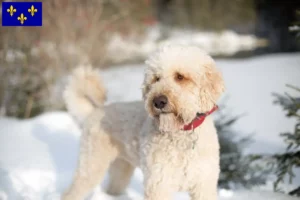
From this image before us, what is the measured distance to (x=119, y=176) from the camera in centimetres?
424

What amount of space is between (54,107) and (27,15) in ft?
11.1

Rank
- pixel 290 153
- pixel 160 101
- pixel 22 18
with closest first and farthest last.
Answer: pixel 160 101 → pixel 290 153 → pixel 22 18

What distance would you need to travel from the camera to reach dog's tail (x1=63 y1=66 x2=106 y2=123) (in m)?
3.97

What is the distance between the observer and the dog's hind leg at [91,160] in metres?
3.60

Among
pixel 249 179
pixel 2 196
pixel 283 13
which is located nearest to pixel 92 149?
pixel 2 196

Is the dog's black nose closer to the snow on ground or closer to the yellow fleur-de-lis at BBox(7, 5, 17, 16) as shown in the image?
the yellow fleur-de-lis at BBox(7, 5, 17, 16)

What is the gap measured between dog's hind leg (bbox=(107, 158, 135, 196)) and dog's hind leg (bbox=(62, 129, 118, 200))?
0.43 m

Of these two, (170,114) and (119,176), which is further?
(119,176)

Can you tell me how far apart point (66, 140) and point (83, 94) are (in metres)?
2.59

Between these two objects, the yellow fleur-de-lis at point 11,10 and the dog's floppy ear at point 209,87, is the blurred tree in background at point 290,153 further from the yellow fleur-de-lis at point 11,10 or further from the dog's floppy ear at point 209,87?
the yellow fleur-de-lis at point 11,10

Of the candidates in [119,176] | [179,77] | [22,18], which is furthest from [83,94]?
[22,18]

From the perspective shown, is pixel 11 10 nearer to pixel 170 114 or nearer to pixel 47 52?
pixel 47 52

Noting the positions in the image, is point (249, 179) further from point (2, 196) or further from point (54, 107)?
point (54, 107)

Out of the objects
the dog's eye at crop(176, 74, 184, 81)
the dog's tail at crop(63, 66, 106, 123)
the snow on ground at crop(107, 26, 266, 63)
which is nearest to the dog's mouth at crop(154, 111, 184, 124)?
the dog's eye at crop(176, 74, 184, 81)
